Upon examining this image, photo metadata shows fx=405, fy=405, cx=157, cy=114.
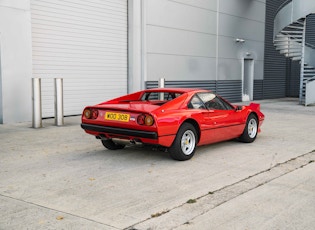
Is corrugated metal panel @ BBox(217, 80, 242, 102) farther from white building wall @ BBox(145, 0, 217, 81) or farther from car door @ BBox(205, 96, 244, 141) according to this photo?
car door @ BBox(205, 96, 244, 141)

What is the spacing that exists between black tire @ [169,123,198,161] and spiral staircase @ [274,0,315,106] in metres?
13.3

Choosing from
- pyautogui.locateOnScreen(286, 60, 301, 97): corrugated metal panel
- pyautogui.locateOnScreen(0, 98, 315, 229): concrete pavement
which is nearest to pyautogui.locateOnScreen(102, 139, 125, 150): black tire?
pyautogui.locateOnScreen(0, 98, 315, 229): concrete pavement

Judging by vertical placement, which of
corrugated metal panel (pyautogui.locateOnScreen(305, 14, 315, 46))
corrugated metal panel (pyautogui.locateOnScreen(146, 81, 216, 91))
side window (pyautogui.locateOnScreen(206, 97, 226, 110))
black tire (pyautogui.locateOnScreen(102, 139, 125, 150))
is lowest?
black tire (pyautogui.locateOnScreen(102, 139, 125, 150))

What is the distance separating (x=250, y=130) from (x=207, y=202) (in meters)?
4.28

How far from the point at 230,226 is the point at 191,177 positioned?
5.98ft

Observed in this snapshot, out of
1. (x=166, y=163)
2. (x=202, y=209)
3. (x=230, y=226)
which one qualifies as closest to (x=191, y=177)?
(x=166, y=163)

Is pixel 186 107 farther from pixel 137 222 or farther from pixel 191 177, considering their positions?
pixel 137 222

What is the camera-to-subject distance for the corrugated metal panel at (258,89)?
74.1ft

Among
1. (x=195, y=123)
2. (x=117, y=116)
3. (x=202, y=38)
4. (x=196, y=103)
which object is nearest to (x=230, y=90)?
(x=202, y=38)

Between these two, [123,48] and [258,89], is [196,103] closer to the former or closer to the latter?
[123,48]

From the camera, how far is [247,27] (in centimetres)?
2142

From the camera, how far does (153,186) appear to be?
518 cm

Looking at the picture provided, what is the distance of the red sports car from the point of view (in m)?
6.20

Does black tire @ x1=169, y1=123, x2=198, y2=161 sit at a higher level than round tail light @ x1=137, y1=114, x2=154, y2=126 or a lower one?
lower
